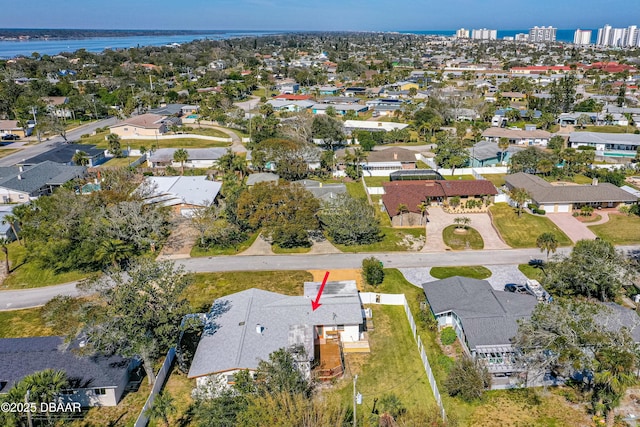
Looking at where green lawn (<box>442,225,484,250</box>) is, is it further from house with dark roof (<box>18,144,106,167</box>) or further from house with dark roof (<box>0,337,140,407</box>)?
house with dark roof (<box>18,144,106,167</box>)

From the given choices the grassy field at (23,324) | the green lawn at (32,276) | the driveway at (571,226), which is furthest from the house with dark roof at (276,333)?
the driveway at (571,226)

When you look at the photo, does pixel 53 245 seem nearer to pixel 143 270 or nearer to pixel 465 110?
pixel 143 270

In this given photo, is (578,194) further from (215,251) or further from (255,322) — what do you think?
(255,322)

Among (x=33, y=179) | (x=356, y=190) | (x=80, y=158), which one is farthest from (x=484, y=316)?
(x=80, y=158)

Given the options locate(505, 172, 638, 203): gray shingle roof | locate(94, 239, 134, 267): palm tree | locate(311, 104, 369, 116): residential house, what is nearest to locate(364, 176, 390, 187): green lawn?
locate(505, 172, 638, 203): gray shingle roof

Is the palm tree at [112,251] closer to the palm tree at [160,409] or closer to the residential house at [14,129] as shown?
the palm tree at [160,409]

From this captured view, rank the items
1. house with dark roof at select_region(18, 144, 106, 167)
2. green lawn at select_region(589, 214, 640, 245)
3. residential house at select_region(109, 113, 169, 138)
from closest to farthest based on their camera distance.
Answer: green lawn at select_region(589, 214, 640, 245), house with dark roof at select_region(18, 144, 106, 167), residential house at select_region(109, 113, 169, 138)

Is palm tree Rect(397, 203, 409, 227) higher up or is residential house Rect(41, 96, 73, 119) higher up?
residential house Rect(41, 96, 73, 119)
